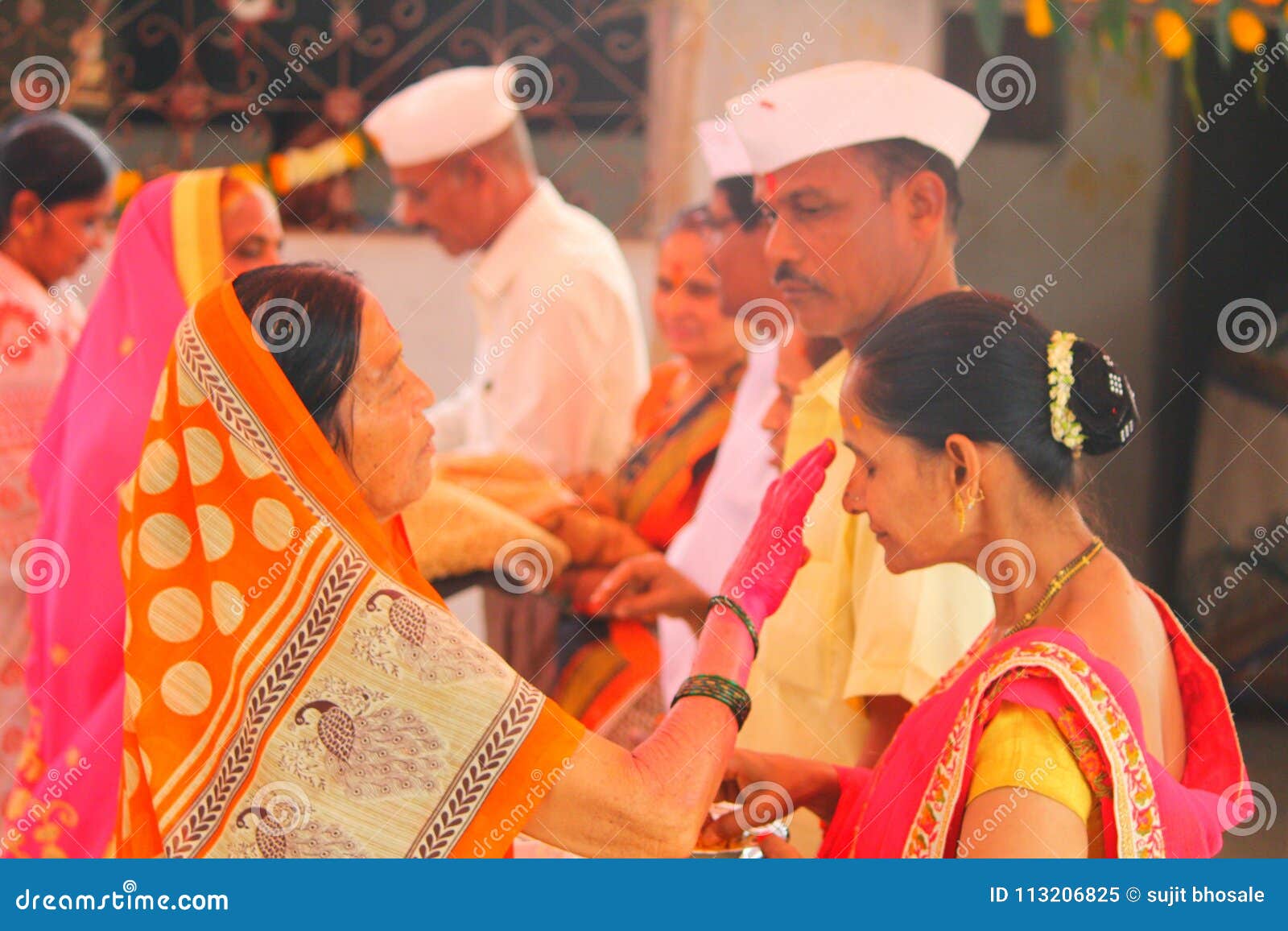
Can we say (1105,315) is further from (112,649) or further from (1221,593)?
(112,649)

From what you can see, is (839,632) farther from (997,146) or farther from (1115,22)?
(1115,22)

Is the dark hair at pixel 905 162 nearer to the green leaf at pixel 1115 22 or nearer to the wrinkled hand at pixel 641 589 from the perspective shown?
the green leaf at pixel 1115 22

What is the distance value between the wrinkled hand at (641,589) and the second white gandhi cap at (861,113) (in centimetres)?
73

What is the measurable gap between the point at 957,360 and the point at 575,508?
84 centimetres

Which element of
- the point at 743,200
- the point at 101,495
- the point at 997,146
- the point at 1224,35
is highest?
the point at 1224,35

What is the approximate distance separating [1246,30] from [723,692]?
55.9 inches

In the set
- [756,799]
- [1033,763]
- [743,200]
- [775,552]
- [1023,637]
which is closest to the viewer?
[1033,763]

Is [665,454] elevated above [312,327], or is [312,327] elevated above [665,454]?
[665,454]

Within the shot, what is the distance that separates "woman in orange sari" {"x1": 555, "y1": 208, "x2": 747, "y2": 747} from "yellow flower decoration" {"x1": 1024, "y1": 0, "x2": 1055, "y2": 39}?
0.61 m

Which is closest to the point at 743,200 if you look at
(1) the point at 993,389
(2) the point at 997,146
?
(2) the point at 997,146

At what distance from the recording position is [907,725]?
5.91 feet

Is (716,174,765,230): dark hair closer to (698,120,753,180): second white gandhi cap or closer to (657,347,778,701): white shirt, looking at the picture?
(698,120,753,180): second white gandhi cap

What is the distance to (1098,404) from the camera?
5.54 feet

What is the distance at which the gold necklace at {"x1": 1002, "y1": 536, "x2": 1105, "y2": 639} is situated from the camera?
171 cm
